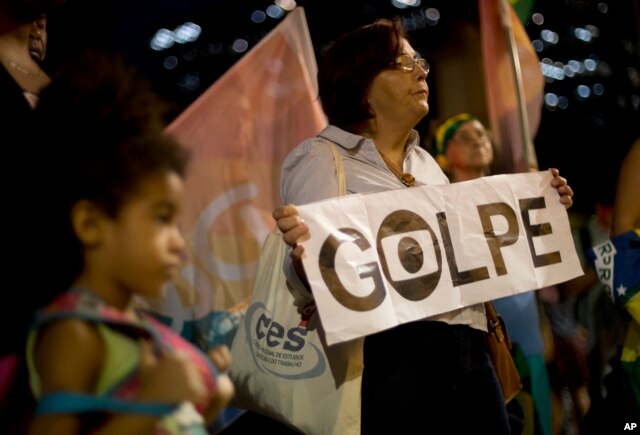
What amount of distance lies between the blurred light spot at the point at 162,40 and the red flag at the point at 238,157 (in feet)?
30.8

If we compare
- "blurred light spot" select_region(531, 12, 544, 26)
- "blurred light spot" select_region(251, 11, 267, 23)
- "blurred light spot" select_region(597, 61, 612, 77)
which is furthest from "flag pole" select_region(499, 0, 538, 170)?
"blurred light spot" select_region(597, 61, 612, 77)

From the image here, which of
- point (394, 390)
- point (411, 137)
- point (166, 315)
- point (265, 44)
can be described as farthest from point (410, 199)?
point (265, 44)

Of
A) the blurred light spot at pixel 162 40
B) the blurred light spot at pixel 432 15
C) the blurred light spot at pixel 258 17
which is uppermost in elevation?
the blurred light spot at pixel 258 17

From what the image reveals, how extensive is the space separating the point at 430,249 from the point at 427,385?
447 millimetres

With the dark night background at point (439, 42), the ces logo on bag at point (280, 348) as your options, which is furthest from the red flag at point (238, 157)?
the ces logo on bag at point (280, 348)

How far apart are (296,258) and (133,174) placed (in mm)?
906

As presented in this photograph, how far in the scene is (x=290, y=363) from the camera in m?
2.55

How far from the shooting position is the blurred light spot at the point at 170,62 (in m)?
14.2

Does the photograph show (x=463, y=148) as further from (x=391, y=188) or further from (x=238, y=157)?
(x=391, y=188)

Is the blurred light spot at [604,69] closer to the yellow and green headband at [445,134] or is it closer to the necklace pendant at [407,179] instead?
the yellow and green headband at [445,134]

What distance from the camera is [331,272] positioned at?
235 cm

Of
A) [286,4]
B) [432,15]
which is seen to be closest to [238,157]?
[286,4]

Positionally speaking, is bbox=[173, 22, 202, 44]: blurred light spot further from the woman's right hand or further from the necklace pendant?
the woman's right hand

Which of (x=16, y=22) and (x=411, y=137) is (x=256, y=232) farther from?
(x=16, y=22)
